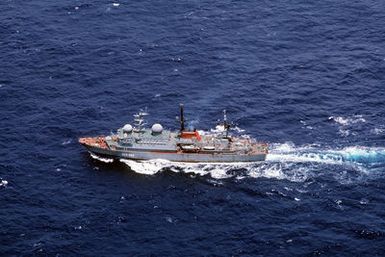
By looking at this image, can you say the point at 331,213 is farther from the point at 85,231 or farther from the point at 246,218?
the point at 85,231

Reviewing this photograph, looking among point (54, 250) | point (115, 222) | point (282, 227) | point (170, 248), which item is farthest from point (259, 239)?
point (54, 250)

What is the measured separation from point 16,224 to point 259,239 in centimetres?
6303

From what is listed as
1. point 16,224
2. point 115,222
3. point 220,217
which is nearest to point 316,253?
point 220,217

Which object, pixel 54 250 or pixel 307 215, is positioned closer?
pixel 54 250

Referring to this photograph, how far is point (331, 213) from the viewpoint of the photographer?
19938cm

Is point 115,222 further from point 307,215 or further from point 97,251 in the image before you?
point 307,215

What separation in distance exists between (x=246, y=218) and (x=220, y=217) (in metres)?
6.91

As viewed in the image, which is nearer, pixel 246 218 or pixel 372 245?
pixel 372 245

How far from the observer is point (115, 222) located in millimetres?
197250

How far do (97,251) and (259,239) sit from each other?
40.8 metres

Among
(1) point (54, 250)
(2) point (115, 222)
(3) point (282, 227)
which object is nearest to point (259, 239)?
→ (3) point (282, 227)

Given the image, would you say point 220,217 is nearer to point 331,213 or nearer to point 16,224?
point 331,213

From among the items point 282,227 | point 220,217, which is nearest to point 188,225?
point 220,217

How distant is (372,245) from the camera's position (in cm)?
18650
